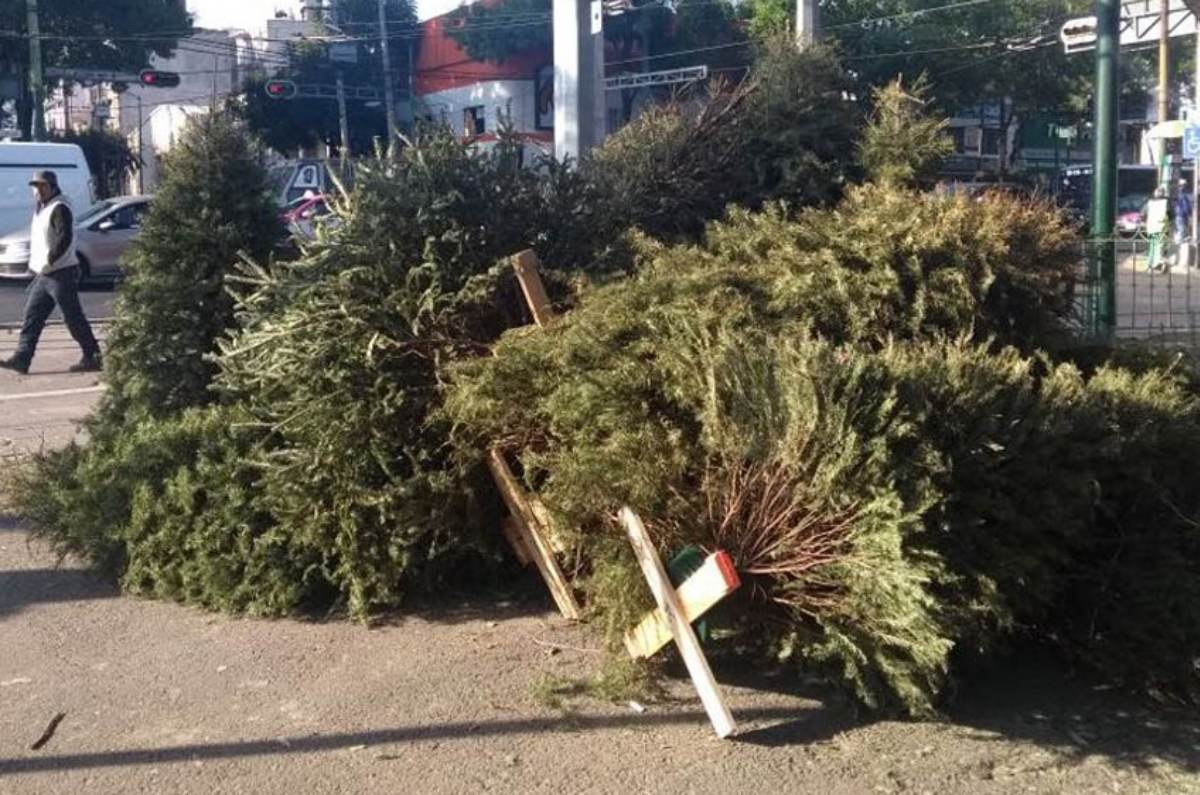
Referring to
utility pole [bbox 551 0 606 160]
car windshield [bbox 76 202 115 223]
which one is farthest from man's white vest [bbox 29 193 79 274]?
car windshield [bbox 76 202 115 223]

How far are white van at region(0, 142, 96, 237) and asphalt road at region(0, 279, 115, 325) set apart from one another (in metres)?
1.31

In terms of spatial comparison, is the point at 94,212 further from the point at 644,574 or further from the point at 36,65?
the point at 644,574

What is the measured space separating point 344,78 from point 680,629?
52.2 meters

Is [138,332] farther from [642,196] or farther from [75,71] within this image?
[75,71]

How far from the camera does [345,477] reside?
210 inches

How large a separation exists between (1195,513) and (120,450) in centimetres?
443

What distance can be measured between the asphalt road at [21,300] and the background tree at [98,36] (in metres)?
18.9

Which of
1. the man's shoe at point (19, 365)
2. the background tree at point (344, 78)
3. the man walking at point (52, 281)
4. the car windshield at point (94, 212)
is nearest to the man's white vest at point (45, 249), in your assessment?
the man walking at point (52, 281)

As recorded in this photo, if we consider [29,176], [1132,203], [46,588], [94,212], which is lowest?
[46,588]

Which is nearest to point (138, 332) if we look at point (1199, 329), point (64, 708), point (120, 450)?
point (120, 450)

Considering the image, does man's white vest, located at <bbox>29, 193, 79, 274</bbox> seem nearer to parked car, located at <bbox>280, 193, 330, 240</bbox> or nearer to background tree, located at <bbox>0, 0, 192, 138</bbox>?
parked car, located at <bbox>280, 193, 330, 240</bbox>

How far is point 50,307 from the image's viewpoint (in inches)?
481

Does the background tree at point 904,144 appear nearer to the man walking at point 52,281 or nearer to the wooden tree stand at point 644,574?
the wooden tree stand at point 644,574

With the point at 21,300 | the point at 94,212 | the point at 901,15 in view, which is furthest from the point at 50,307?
the point at 901,15
